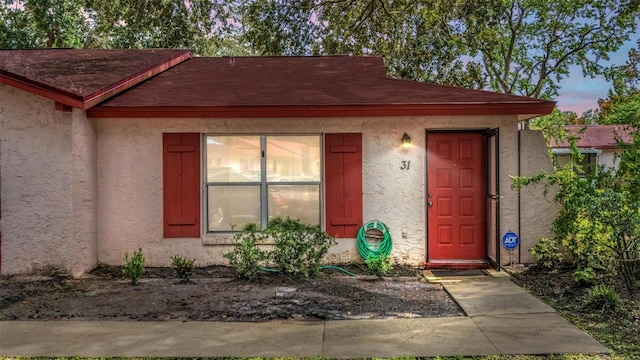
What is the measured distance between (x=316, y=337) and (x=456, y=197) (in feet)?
13.2

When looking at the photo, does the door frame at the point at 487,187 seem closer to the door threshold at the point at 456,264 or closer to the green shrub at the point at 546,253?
the door threshold at the point at 456,264

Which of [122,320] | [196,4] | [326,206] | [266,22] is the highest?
[196,4]

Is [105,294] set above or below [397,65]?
below

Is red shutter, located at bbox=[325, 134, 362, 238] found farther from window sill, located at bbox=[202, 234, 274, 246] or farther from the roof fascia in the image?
window sill, located at bbox=[202, 234, 274, 246]

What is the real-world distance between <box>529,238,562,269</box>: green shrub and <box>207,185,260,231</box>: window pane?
4381 mm

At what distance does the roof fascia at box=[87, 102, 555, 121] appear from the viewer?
7.07m

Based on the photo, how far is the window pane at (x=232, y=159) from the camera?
7531 millimetres

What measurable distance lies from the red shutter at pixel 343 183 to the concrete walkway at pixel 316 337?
258 centimetres

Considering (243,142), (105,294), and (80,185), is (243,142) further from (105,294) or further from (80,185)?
(105,294)

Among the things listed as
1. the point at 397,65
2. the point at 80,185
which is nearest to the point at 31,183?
the point at 80,185

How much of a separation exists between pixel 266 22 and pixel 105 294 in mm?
8874

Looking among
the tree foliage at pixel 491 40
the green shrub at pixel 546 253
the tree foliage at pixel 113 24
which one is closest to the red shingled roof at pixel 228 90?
the green shrub at pixel 546 253

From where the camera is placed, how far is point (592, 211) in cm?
537

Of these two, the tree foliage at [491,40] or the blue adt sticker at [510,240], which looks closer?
the blue adt sticker at [510,240]
